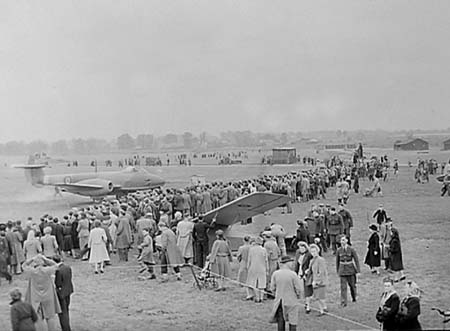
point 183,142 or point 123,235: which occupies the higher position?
point 183,142

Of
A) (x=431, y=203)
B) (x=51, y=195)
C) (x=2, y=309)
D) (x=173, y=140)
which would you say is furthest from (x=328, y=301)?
(x=173, y=140)

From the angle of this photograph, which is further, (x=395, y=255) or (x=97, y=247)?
(x=97, y=247)

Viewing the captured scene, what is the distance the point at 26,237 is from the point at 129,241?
2.72 meters

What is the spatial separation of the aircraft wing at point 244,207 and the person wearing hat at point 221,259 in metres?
1.49

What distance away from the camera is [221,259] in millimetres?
12211

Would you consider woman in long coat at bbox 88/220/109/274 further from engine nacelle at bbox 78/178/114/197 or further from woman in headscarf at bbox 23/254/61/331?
engine nacelle at bbox 78/178/114/197

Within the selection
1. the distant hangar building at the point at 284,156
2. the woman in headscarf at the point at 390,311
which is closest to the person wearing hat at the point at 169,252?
the woman in headscarf at the point at 390,311

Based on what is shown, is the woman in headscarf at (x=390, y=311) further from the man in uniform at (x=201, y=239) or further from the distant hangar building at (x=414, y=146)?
the distant hangar building at (x=414, y=146)

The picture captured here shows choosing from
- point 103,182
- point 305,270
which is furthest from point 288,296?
point 103,182

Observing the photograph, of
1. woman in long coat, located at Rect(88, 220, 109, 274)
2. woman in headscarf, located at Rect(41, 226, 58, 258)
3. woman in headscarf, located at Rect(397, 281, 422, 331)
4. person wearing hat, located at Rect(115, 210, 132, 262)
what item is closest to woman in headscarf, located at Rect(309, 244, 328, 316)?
woman in headscarf, located at Rect(397, 281, 422, 331)

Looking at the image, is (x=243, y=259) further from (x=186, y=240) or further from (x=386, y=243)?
(x=386, y=243)

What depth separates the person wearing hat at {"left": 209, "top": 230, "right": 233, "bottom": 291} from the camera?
12164 mm

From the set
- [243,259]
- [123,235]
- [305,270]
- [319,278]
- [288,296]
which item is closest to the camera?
[288,296]

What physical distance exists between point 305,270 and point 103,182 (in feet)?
68.6
